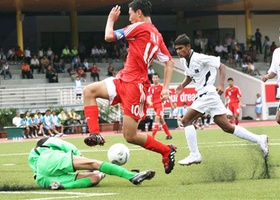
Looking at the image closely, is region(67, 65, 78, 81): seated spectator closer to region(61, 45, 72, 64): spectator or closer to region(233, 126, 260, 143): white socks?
region(61, 45, 72, 64): spectator

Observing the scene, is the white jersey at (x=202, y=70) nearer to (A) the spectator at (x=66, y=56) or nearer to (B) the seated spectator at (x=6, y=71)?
(B) the seated spectator at (x=6, y=71)

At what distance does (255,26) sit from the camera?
58.6 metres

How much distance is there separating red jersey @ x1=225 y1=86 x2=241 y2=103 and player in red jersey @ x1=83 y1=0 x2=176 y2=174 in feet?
66.9

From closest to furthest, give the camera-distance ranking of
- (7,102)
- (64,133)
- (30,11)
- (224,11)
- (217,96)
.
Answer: (217,96), (64,133), (7,102), (30,11), (224,11)

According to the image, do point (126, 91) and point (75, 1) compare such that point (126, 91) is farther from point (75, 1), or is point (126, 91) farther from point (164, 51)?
point (75, 1)

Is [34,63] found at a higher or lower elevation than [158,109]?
higher

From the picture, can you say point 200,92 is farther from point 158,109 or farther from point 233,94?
point 233,94

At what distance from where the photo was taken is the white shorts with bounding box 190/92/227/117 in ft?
46.0

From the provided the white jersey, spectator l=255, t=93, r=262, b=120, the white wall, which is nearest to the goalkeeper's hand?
the white jersey

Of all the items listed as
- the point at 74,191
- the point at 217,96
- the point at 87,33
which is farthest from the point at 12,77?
the point at 74,191

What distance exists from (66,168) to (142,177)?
3.33 ft

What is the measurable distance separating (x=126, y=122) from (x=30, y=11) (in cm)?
4327

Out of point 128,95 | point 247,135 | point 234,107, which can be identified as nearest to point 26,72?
point 234,107

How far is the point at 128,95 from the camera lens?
11.1 meters
